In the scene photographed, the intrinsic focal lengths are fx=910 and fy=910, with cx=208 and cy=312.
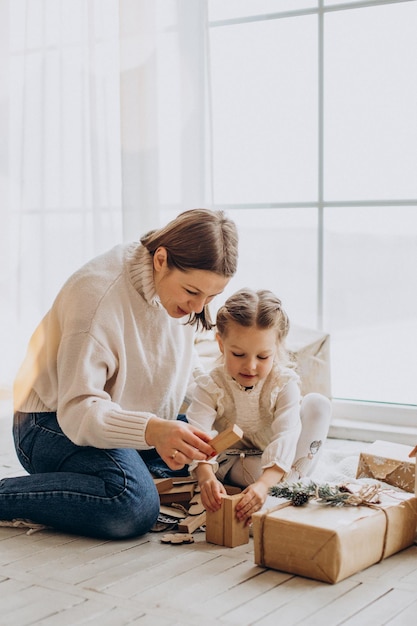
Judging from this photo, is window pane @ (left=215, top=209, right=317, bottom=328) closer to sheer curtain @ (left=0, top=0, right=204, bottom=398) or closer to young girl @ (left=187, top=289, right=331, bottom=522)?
sheer curtain @ (left=0, top=0, right=204, bottom=398)

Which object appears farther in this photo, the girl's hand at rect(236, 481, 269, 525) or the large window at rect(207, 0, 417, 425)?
the large window at rect(207, 0, 417, 425)

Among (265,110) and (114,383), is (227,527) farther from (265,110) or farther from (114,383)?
(265,110)

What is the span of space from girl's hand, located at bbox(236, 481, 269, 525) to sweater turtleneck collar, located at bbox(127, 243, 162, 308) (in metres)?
0.49

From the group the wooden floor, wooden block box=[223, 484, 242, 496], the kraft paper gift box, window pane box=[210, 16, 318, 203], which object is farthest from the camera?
window pane box=[210, 16, 318, 203]

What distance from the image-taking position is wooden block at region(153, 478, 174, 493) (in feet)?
7.07

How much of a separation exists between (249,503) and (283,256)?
1536 millimetres

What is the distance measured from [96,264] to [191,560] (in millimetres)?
705

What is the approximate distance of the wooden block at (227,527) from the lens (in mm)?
1885

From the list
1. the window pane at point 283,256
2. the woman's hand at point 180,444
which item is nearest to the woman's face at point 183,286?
the woman's hand at point 180,444

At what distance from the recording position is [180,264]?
6.50 ft

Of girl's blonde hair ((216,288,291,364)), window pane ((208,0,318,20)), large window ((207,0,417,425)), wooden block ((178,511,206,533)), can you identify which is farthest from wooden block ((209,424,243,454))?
window pane ((208,0,318,20))

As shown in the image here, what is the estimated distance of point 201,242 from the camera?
1957 mm

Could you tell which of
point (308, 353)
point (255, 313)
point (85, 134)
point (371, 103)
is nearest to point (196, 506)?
point (255, 313)

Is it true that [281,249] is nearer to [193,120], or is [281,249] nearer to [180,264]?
[193,120]
